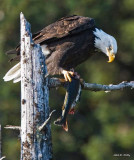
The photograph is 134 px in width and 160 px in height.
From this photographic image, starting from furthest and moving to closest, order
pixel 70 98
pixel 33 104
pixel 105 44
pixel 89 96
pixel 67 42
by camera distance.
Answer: pixel 89 96
pixel 105 44
pixel 67 42
pixel 70 98
pixel 33 104

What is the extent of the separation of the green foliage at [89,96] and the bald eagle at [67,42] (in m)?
4.87

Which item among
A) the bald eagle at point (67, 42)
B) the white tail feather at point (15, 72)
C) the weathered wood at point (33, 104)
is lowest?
the weathered wood at point (33, 104)

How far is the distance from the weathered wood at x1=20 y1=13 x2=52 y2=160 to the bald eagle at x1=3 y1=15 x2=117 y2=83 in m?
1.59

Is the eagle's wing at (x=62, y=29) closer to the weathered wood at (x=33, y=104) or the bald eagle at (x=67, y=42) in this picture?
the bald eagle at (x=67, y=42)

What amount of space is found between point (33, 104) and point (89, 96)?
840 cm

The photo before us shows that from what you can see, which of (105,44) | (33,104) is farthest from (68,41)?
(33,104)

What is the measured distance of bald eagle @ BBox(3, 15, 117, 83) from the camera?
22.2ft

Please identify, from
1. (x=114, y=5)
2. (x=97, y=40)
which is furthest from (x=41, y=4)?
(x=97, y=40)

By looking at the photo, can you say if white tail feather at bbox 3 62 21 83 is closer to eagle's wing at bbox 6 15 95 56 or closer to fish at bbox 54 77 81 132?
eagle's wing at bbox 6 15 95 56

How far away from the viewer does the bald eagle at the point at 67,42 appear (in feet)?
22.2

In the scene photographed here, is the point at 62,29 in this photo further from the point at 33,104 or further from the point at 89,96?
the point at 89,96

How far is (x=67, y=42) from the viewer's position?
6.90m

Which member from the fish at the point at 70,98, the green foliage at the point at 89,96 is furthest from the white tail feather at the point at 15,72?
the green foliage at the point at 89,96

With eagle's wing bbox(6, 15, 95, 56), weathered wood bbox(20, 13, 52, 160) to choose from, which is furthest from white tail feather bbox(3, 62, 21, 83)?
weathered wood bbox(20, 13, 52, 160)
